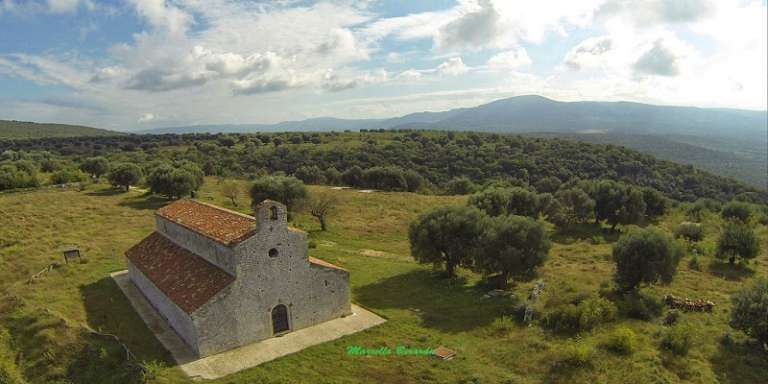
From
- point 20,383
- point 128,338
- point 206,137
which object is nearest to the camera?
point 20,383

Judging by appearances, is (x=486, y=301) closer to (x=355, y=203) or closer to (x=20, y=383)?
(x=20, y=383)

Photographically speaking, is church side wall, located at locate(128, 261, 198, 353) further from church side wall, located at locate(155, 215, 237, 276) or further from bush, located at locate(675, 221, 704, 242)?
bush, located at locate(675, 221, 704, 242)

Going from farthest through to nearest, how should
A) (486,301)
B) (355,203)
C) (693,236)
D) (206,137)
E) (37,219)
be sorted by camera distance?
(206,137) → (355,203) → (693,236) → (37,219) → (486,301)

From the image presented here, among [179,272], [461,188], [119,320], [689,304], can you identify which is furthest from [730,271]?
[461,188]

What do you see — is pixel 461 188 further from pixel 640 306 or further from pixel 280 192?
pixel 640 306

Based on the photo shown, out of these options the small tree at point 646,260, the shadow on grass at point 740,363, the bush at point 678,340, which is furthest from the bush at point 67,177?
the shadow on grass at point 740,363

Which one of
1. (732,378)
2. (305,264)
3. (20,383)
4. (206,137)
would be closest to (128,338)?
(20,383)

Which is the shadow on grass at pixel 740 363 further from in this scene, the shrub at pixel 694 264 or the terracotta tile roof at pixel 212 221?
the terracotta tile roof at pixel 212 221

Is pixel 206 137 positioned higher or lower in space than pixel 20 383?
higher
